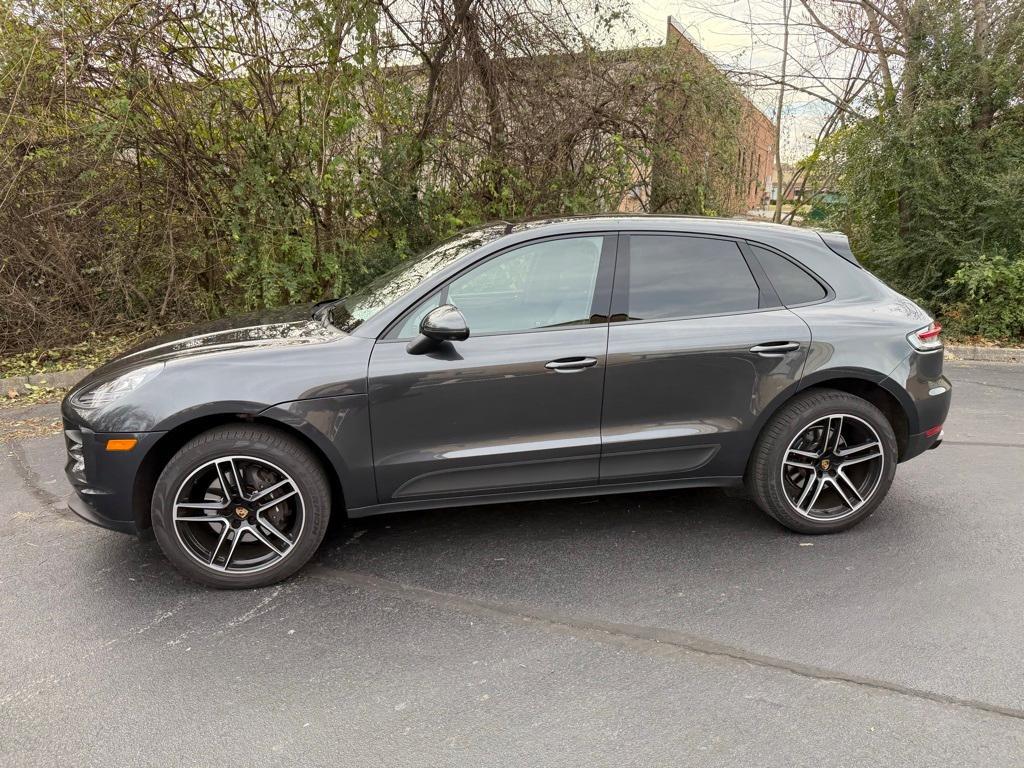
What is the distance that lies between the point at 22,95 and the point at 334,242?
3183 millimetres

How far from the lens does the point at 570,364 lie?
3.38 m

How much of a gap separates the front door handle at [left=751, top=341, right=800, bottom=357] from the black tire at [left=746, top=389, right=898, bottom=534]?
0.28m

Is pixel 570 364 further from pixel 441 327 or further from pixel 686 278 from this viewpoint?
pixel 686 278

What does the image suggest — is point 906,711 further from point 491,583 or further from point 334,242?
point 334,242

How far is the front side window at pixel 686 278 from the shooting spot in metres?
3.57

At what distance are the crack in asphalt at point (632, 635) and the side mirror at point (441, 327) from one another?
3.77ft

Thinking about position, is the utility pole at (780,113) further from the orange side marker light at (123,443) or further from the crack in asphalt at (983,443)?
the orange side marker light at (123,443)

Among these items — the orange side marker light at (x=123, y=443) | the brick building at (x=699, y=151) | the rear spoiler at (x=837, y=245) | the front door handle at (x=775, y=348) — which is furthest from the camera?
the brick building at (x=699, y=151)

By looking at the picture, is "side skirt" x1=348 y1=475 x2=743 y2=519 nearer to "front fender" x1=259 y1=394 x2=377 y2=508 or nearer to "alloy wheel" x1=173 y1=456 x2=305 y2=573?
"front fender" x1=259 y1=394 x2=377 y2=508

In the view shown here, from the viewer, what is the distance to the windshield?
141 inches

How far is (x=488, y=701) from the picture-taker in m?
2.55

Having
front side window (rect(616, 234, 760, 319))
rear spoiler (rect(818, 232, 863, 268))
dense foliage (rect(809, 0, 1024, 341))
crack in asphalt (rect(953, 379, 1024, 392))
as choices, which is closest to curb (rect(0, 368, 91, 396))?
front side window (rect(616, 234, 760, 319))

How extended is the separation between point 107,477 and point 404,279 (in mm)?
1719

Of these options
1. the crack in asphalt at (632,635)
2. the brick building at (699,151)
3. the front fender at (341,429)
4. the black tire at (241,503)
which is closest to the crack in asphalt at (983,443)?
the crack in asphalt at (632,635)
